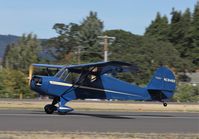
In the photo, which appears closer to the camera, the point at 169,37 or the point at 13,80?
the point at 13,80

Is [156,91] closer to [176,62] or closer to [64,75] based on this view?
[64,75]

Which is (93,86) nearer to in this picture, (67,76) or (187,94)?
(67,76)

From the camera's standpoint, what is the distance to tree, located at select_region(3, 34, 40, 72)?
100312 mm

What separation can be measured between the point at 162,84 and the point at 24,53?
264 ft

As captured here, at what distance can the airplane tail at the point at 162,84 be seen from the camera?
2566cm

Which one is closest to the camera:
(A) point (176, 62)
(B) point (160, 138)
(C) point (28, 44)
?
(B) point (160, 138)

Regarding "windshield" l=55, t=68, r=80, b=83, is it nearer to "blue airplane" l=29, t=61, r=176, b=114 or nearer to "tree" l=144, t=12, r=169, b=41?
"blue airplane" l=29, t=61, r=176, b=114

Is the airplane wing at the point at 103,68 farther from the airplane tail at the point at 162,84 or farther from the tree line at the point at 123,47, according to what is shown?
the tree line at the point at 123,47

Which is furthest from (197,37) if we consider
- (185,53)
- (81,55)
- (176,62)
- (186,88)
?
(186,88)

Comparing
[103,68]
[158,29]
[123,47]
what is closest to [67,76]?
[103,68]

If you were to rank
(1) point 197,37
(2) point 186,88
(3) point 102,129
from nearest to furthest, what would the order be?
(3) point 102,129
(2) point 186,88
(1) point 197,37

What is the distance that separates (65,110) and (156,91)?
4.89 metres

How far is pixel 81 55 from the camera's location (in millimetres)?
100500

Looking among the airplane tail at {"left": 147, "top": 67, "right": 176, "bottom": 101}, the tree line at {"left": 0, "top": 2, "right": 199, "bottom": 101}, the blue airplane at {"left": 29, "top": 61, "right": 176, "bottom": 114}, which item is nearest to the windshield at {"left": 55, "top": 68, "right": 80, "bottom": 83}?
the blue airplane at {"left": 29, "top": 61, "right": 176, "bottom": 114}
